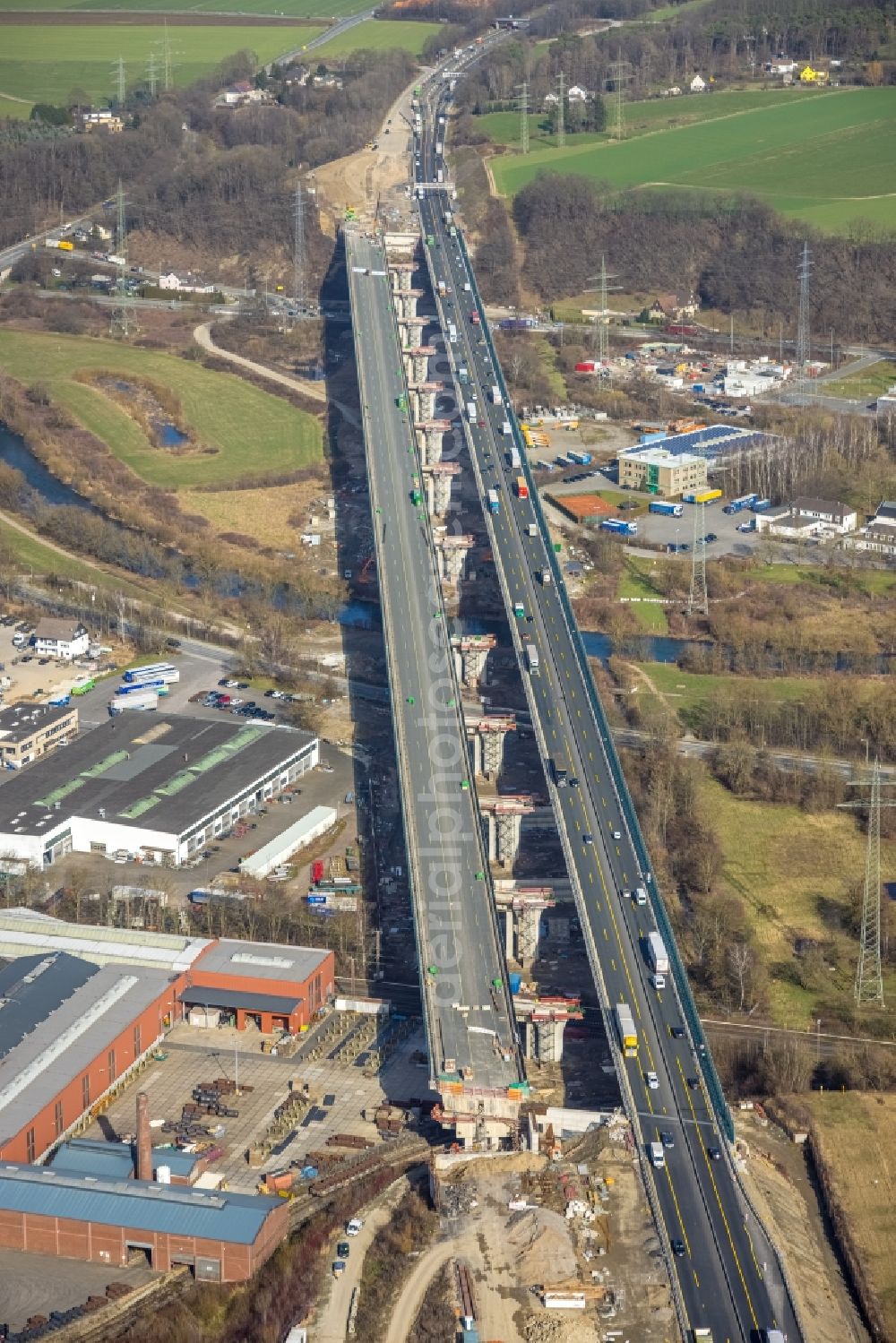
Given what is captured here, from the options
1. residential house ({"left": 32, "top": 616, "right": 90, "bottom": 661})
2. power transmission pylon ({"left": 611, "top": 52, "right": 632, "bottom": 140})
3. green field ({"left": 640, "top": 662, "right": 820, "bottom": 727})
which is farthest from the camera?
power transmission pylon ({"left": 611, "top": 52, "right": 632, "bottom": 140})

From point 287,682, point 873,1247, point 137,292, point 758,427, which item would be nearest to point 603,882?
point 873,1247

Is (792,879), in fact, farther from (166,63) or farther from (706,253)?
(166,63)

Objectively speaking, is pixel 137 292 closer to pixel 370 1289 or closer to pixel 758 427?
pixel 758 427

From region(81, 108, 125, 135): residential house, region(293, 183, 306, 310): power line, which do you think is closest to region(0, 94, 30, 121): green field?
region(81, 108, 125, 135): residential house

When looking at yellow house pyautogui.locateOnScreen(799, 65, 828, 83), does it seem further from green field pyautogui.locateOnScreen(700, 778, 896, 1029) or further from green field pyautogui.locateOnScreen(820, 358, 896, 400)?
green field pyautogui.locateOnScreen(700, 778, 896, 1029)

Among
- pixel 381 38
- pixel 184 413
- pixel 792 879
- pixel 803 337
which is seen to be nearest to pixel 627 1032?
pixel 792 879

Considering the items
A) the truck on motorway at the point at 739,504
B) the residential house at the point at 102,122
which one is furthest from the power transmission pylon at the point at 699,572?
the residential house at the point at 102,122
